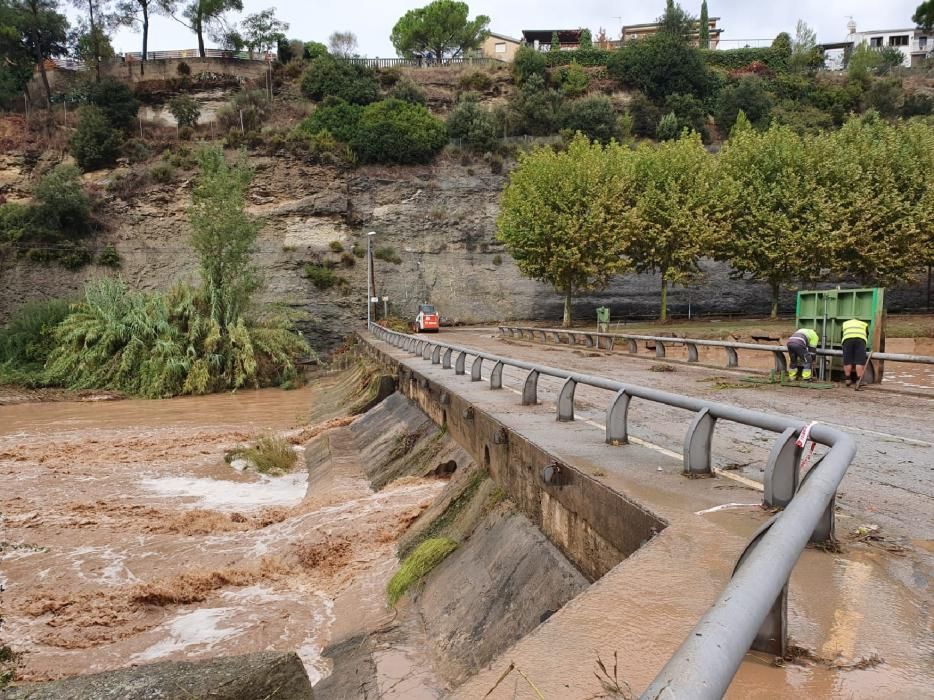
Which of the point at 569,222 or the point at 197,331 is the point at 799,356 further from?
the point at 197,331

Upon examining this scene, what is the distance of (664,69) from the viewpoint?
217ft

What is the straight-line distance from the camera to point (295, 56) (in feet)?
211

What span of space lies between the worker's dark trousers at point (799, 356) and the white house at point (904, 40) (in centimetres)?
9518

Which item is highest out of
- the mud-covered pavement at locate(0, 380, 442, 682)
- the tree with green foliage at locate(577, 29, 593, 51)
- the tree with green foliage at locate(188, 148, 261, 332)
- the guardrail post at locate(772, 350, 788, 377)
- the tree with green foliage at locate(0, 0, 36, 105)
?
the tree with green foliage at locate(577, 29, 593, 51)

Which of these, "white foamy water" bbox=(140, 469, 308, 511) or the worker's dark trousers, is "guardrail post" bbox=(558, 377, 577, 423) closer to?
"white foamy water" bbox=(140, 469, 308, 511)

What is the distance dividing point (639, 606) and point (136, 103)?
199ft

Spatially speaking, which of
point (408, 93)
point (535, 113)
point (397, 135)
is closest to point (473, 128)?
point (397, 135)

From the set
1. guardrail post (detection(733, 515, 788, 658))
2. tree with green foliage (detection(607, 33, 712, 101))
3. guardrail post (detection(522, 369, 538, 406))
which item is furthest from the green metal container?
tree with green foliage (detection(607, 33, 712, 101))

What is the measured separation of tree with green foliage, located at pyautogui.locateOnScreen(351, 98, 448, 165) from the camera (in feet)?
168

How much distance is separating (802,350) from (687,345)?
556 centimetres

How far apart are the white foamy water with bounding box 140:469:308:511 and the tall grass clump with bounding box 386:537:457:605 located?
17.3 ft

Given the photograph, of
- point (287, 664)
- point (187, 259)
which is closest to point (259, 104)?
point (187, 259)

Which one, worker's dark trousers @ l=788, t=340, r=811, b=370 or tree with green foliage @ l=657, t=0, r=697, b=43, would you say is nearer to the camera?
worker's dark trousers @ l=788, t=340, r=811, b=370

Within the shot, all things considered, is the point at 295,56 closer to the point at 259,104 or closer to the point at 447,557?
the point at 259,104
